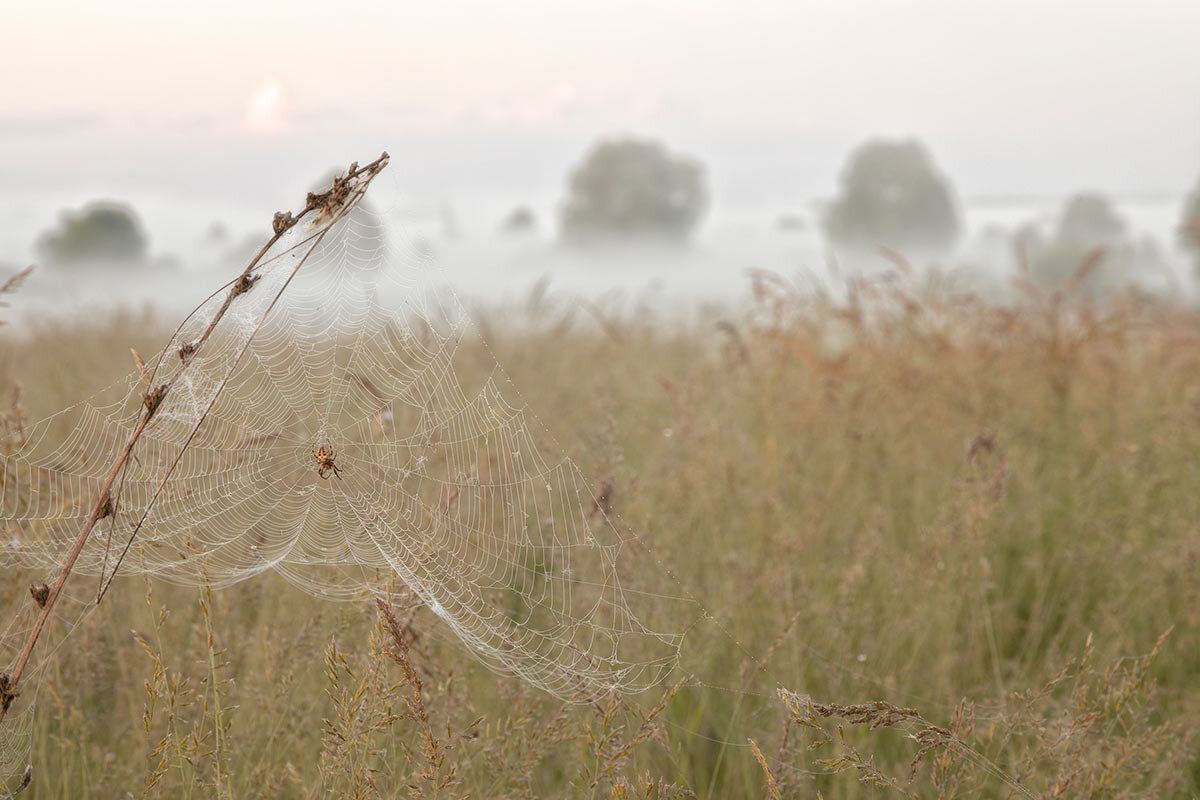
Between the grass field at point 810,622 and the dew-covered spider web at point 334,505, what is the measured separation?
4.0 inches

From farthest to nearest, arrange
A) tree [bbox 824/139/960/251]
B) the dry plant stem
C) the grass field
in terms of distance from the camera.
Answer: tree [bbox 824/139/960/251], the grass field, the dry plant stem

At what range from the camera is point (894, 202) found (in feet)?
277

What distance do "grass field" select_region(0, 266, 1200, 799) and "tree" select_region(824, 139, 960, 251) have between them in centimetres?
8072

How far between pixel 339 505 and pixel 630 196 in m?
83.9

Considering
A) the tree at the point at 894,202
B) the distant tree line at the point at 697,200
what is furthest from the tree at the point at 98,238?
the tree at the point at 894,202

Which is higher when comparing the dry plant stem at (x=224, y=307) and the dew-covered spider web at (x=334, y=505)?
the dry plant stem at (x=224, y=307)

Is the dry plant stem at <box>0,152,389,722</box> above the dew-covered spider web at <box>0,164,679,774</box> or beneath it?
above

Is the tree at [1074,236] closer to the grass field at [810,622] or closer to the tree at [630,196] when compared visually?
the tree at [630,196]

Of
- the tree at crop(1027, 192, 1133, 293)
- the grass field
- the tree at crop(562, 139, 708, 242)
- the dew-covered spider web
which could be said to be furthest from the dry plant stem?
the tree at crop(562, 139, 708, 242)

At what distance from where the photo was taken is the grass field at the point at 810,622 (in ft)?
5.25

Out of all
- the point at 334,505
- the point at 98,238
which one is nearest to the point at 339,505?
the point at 334,505

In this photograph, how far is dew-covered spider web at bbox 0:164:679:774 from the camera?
5.36 feet

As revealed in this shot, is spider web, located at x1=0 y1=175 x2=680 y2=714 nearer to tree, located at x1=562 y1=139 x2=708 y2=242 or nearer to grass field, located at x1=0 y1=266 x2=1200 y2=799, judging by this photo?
grass field, located at x1=0 y1=266 x2=1200 y2=799

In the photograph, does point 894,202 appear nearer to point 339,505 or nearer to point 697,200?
point 697,200
